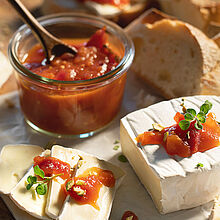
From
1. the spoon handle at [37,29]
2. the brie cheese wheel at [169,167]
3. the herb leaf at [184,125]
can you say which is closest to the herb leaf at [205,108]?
the brie cheese wheel at [169,167]

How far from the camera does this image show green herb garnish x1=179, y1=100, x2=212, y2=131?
2.46 m

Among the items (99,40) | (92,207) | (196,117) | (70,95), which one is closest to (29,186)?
(92,207)

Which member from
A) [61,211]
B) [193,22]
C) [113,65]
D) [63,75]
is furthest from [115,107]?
[193,22]

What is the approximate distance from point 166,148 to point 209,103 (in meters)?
0.50

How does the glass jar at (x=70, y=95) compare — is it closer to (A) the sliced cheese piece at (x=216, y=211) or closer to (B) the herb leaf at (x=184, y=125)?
(B) the herb leaf at (x=184, y=125)

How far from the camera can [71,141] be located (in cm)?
316

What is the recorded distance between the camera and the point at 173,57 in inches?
136

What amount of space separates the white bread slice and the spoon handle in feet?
3.12

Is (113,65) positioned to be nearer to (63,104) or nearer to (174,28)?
(63,104)

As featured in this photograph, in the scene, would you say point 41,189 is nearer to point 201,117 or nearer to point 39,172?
point 39,172

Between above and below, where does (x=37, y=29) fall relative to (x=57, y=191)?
above

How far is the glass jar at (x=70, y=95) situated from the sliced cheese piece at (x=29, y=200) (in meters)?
0.71

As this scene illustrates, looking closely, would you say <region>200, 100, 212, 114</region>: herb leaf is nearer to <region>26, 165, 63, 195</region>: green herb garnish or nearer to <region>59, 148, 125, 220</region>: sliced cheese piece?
<region>59, 148, 125, 220</region>: sliced cheese piece

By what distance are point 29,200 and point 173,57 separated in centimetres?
186
